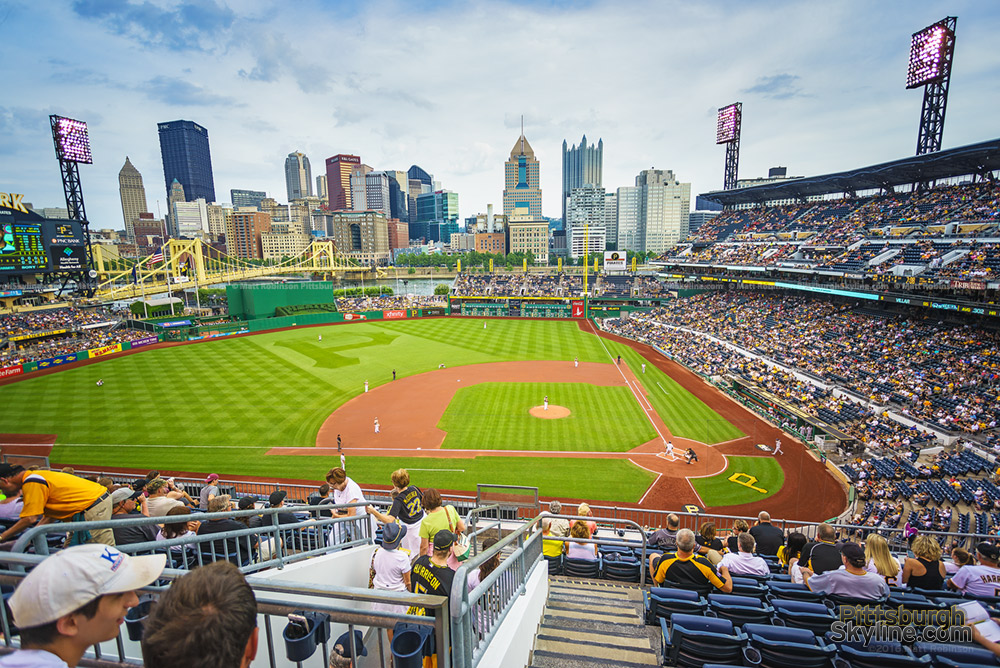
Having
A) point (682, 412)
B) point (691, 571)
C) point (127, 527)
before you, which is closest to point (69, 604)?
point (127, 527)

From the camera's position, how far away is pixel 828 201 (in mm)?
53656

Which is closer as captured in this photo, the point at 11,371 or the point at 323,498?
the point at 323,498

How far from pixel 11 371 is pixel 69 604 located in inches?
2072

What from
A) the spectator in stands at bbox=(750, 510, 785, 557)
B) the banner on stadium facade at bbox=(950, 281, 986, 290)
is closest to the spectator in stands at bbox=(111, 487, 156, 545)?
the spectator in stands at bbox=(750, 510, 785, 557)

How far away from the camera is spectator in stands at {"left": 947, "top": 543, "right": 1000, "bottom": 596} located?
269 inches

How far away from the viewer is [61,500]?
20.2 ft

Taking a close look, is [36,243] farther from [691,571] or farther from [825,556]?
[825,556]

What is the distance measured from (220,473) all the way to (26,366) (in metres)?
32.2

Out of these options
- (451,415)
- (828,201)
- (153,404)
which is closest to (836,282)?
(828,201)

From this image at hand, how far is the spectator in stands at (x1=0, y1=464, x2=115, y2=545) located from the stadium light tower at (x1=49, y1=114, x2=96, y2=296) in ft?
224

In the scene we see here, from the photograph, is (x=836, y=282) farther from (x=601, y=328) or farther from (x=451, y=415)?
(x=451, y=415)

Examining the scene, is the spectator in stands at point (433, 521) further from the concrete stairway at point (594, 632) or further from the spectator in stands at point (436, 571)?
the concrete stairway at point (594, 632)

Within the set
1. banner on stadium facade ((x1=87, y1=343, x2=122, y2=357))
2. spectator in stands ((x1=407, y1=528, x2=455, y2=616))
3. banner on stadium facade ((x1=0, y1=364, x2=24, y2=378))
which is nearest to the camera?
spectator in stands ((x1=407, y1=528, x2=455, y2=616))

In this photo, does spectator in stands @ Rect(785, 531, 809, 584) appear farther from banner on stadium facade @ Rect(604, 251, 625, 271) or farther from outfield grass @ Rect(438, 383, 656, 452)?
banner on stadium facade @ Rect(604, 251, 625, 271)
